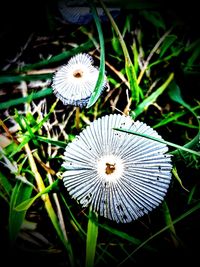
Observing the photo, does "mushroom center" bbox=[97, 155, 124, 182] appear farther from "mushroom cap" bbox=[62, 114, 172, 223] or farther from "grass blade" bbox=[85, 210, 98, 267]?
"grass blade" bbox=[85, 210, 98, 267]

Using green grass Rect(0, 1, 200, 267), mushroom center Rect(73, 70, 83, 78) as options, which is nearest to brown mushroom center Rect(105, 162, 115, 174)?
green grass Rect(0, 1, 200, 267)

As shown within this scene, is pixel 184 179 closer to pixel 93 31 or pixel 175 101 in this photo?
pixel 175 101

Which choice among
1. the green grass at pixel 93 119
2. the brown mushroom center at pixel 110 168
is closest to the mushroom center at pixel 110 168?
the brown mushroom center at pixel 110 168

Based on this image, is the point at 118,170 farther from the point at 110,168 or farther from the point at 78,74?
the point at 78,74

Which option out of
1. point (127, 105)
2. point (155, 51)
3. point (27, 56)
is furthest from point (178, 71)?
point (27, 56)

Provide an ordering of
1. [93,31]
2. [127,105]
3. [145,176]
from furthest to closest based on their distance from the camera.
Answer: [93,31] → [127,105] → [145,176]

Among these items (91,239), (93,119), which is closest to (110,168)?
(91,239)
